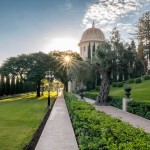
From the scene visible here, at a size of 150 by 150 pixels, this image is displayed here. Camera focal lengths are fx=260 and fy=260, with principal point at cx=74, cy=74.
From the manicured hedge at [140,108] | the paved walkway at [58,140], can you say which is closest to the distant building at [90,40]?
the manicured hedge at [140,108]

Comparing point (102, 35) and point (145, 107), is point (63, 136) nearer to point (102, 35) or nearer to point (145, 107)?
point (145, 107)

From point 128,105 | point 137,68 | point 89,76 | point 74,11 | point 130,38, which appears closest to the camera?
point 74,11

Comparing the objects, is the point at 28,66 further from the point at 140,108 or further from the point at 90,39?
the point at 90,39

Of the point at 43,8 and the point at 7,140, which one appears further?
the point at 43,8

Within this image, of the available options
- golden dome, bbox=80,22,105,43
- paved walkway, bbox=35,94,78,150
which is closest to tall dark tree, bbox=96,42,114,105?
paved walkway, bbox=35,94,78,150

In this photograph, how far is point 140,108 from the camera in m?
16.9

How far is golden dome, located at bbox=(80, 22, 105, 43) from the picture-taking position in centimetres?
8038

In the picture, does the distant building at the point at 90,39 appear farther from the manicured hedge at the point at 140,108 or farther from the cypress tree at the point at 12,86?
the manicured hedge at the point at 140,108

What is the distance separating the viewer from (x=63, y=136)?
33.1 feet

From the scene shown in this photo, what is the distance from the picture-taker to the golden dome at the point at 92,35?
264 ft

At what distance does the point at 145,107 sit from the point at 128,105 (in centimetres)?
353

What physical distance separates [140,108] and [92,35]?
65.8 m

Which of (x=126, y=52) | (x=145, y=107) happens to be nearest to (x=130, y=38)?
(x=126, y=52)

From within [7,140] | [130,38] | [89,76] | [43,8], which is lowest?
[7,140]
